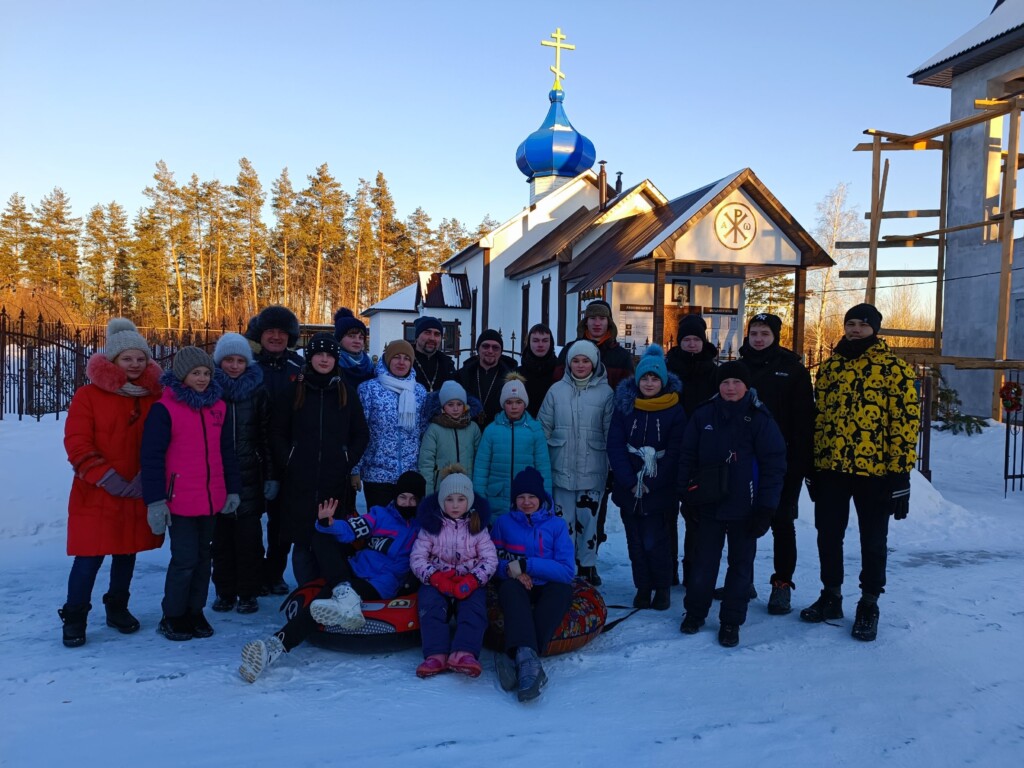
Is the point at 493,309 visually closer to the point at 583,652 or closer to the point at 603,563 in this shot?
the point at 603,563

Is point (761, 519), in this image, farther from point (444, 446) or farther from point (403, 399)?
point (403, 399)

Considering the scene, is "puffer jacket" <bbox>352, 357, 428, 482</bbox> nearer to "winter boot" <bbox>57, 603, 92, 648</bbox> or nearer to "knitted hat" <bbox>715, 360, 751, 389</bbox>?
"winter boot" <bbox>57, 603, 92, 648</bbox>

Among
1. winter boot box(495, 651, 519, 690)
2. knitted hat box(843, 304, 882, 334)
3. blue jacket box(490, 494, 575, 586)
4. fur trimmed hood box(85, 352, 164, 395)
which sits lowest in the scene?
winter boot box(495, 651, 519, 690)

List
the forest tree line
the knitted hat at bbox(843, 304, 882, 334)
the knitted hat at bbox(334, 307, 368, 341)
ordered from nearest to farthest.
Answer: the knitted hat at bbox(843, 304, 882, 334) < the knitted hat at bbox(334, 307, 368, 341) < the forest tree line

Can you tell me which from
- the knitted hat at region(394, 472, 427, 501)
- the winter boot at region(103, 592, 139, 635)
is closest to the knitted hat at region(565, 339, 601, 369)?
the knitted hat at region(394, 472, 427, 501)

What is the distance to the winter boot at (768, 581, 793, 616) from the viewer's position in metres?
4.96

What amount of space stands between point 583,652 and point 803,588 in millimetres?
2350

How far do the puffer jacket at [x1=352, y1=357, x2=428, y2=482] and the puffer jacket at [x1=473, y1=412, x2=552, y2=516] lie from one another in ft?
1.56

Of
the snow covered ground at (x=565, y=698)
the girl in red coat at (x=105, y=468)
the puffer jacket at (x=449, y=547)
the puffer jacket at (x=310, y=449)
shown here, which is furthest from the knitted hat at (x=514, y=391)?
the girl in red coat at (x=105, y=468)

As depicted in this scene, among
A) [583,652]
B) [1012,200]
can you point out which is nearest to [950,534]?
[583,652]

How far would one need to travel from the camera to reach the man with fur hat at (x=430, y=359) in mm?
5621

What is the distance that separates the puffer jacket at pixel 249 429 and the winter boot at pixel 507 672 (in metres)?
1.98

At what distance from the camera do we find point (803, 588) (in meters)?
5.66

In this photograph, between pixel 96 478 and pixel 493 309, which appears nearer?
pixel 96 478
